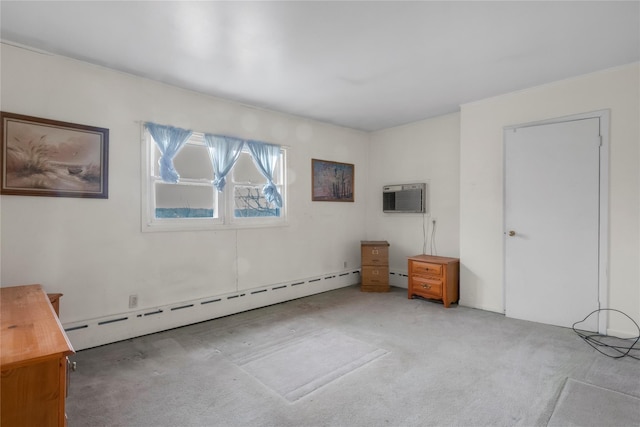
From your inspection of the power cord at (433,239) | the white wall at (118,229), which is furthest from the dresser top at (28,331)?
the power cord at (433,239)

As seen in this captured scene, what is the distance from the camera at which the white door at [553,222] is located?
124 inches

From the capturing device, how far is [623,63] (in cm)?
293

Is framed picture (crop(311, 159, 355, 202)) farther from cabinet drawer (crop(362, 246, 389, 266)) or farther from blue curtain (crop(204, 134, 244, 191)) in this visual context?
blue curtain (crop(204, 134, 244, 191))

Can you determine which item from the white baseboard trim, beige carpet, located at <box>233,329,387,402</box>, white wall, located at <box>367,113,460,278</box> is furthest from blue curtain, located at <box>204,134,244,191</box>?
the white baseboard trim

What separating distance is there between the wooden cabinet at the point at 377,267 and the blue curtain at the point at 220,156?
235 cm

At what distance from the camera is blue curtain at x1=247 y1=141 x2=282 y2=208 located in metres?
4.00

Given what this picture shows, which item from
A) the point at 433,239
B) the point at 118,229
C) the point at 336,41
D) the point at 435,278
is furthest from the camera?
the point at 433,239

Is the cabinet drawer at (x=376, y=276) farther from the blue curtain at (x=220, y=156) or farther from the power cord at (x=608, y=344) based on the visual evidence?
the blue curtain at (x=220, y=156)

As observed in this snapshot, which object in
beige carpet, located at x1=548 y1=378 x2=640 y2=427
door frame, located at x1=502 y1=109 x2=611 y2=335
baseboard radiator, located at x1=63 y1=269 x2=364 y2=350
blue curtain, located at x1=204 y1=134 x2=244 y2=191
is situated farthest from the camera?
blue curtain, located at x1=204 y1=134 x2=244 y2=191

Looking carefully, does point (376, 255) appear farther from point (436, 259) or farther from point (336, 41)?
point (336, 41)

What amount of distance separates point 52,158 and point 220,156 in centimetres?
149

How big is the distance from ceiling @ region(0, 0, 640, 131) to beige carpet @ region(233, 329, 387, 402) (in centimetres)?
255

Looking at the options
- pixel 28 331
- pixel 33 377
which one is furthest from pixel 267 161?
pixel 33 377

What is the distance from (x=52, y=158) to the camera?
266cm
